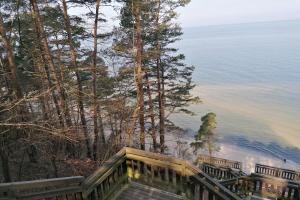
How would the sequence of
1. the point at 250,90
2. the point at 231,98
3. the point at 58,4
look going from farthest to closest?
1. the point at 250,90
2. the point at 231,98
3. the point at 58,4

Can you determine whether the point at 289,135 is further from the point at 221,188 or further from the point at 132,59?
the point at 221,188

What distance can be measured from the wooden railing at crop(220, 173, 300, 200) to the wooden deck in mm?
3049

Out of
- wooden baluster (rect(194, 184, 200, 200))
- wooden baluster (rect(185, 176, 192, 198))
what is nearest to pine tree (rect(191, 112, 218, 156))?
wooden baluster (rect(185, 176, 192, 198))

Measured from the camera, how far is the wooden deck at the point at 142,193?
588 centimetres

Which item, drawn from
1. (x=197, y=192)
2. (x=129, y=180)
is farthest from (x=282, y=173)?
(x=197, y=192)

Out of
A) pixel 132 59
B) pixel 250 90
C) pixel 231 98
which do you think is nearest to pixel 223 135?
pixel 231 98

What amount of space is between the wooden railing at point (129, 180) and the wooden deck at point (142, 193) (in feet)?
0.31

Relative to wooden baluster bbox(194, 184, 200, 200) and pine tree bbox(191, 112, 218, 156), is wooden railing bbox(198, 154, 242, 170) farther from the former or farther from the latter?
wooden baluster bbox(194, 184, 200, 200)

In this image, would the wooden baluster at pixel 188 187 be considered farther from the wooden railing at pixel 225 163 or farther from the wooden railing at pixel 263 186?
the wooden railing at pixel 225 163

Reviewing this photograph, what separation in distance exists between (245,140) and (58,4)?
29703 mm

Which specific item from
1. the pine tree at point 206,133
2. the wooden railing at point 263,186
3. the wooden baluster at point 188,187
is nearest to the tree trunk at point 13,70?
the wooden baluster at point 188,187

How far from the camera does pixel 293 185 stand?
26.1 ft

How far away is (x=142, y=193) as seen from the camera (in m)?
6.10

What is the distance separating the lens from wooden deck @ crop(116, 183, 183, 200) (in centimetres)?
588
